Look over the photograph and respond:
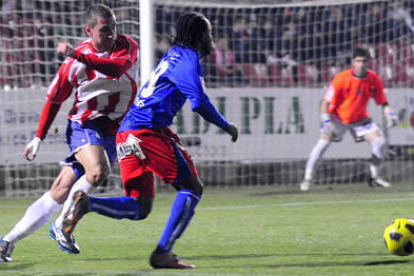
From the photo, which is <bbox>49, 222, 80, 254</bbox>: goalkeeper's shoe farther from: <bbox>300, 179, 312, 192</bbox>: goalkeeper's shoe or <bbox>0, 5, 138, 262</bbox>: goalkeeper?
<bbox>300, 179, 312, 192</bbox>: goalkeeper's shoe

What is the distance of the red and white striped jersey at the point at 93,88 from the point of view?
645 centimetres

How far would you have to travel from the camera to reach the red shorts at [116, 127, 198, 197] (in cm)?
554

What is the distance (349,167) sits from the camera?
13.6 meters

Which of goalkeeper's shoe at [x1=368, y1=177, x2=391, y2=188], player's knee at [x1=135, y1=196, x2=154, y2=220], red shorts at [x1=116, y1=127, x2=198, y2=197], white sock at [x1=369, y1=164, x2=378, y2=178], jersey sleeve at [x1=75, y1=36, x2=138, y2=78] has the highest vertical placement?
jersey sleeve at [x1=75, y1=36, x2=138, y2=78]

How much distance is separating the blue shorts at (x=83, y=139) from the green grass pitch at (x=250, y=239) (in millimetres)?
679

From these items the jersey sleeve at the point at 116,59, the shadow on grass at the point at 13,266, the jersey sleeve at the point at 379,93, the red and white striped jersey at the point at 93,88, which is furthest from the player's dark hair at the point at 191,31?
the jersey sleeve at the point at 379,93

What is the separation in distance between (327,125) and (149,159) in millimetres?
6802

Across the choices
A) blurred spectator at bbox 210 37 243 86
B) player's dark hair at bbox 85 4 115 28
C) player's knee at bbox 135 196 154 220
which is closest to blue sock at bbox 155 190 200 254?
player's knee at bbox 135 196 154 220

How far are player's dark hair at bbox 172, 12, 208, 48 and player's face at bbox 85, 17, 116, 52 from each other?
874 millimetres

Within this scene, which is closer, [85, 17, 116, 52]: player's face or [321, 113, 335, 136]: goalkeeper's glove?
[85, 17, 116, 52]: player's face

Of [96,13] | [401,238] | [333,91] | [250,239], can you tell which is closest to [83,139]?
[96,13]

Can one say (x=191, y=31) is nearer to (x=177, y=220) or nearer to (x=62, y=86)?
(x=177, y=220)

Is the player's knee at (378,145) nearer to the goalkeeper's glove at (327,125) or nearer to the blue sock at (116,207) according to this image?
the goalkeeper's glove at (327,125)

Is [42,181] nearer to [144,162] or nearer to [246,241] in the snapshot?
→ [246,241]
